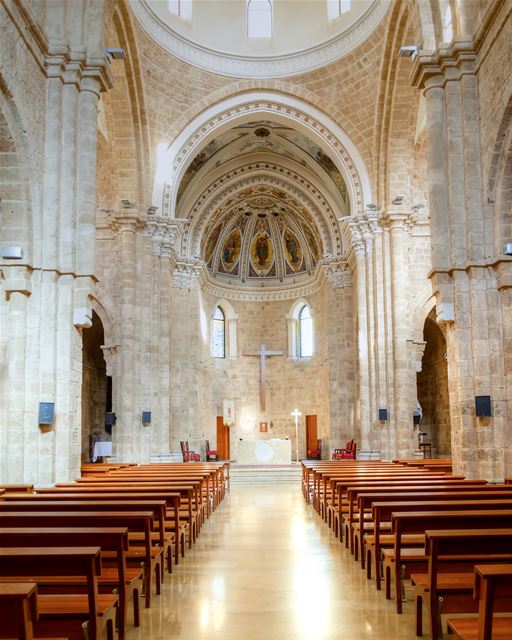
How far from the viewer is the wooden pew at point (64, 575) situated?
385cm

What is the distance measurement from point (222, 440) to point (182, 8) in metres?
18.8

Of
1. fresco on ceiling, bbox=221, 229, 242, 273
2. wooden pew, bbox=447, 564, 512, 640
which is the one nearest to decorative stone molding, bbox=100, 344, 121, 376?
fresco on ceiling, bbox=221, 229, 242, 273

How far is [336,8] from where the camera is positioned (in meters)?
23.0

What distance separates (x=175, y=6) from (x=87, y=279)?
14.9 m

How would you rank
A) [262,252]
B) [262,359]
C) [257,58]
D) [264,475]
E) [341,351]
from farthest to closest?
1. [262,252]
2. [262,359]
3. [341,351]
4. [257,58]
5. [264,475]

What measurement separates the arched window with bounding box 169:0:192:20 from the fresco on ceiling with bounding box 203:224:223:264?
33.8ft

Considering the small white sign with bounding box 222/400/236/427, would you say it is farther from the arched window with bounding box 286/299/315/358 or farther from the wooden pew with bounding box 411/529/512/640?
the wooden pew with bounding box 411/529/512/640

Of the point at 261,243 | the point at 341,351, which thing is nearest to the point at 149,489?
the point at 341,351

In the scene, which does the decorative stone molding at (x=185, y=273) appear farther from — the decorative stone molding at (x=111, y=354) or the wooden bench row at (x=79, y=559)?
the wooden bench row at (x=79, y=559)

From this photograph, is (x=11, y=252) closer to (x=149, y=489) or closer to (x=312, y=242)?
(x=149, y=489)

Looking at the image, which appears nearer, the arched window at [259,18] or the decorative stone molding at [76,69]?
the decorative stone molding at [76,69]

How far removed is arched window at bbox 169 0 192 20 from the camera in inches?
894

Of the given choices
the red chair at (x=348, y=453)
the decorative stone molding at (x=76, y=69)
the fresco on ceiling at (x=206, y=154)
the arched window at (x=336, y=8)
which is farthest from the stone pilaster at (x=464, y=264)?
the fresco on ceiling at (x=206, y=154)

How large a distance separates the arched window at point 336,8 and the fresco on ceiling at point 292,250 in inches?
464
